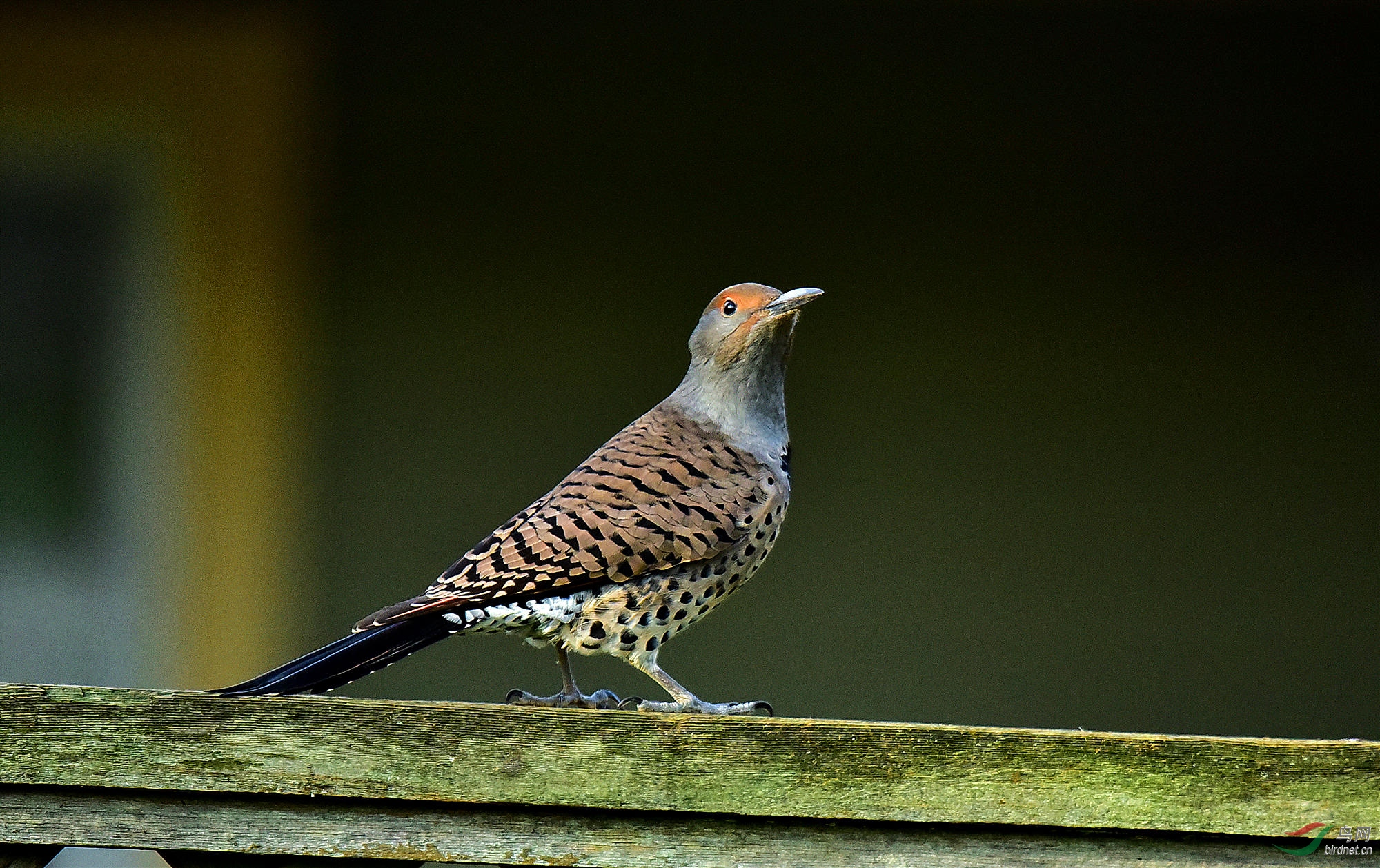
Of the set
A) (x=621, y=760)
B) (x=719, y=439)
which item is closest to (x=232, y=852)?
(x=621, y=760)

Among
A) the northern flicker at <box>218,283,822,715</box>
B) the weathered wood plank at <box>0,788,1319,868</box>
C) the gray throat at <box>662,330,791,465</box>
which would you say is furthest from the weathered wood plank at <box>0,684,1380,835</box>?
the gray throat at <box>662,330,791,465</box>

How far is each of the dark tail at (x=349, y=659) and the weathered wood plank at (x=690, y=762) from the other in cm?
4

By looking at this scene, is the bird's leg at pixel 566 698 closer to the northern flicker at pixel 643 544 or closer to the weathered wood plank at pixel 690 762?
the northern flicker at pixel 643 544

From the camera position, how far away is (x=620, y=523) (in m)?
2.37

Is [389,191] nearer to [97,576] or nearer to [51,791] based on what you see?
[97,576]

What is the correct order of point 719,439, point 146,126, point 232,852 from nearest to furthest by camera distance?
1. point 232,852
2. point 719,439
3. point 146,126

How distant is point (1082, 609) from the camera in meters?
5.22

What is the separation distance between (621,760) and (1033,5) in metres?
4.06

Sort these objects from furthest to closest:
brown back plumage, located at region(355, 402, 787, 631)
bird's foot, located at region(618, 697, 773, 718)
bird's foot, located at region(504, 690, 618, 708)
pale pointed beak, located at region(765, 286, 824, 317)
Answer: pale pointed beak, located at region(765, 286, 824, 317), bird's foot, located at region(504, 690, 618, 708), brown back plumage, located at region(355, 402, 787, 631), bird's foot, located at region(618, 697, 773, 718)

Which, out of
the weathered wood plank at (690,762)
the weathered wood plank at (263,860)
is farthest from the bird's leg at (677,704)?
the weathered wood plank at (263,860)

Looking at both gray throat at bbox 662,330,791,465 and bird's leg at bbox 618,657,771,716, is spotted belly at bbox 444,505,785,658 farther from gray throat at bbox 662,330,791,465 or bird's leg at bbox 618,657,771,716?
gray throat at bbox 662,330,791,465

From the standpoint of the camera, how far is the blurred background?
5.18 meters

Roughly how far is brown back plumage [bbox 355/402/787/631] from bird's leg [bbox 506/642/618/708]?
6.7 inches

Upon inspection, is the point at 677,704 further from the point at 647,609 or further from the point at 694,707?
the point at 647,609
